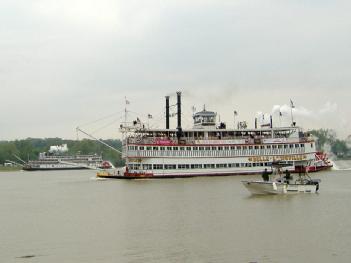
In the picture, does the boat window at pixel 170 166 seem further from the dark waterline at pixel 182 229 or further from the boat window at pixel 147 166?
the dark waterline at pixel 182 229

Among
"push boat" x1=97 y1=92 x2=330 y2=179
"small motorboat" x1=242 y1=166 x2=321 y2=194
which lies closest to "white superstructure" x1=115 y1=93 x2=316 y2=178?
"push boat" x1=97 y1=92 x2=330 y2=179

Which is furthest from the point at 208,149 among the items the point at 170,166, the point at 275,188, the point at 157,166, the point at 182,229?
the point at 182,229

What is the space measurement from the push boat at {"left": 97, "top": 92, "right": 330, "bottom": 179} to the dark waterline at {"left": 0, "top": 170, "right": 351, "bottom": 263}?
29.6m

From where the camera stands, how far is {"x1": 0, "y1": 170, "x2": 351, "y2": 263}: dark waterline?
21.9 meters

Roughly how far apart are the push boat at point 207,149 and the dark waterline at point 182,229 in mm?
29641

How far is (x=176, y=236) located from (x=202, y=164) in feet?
170

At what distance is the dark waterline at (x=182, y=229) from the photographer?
71.9 ft

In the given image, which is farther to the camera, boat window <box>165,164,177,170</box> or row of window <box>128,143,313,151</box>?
boat window <box>165,164,177,170</box>

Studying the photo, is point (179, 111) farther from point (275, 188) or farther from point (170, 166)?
point (275, 188)

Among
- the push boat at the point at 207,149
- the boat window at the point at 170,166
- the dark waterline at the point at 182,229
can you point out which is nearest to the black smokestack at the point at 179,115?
the push boat at the point at 207,149

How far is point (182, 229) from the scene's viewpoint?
2792cm

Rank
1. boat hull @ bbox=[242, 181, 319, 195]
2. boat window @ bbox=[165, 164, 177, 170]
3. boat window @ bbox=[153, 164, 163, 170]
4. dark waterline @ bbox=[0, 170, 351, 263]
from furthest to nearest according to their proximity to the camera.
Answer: boat window @ bbox=[165, 164, 177, 170] < boat window @ bbox=[153, 164, 163, 170] < boat hull @ bbox=[242, 181, 319, 195] < dark waterline @ bbox=[0, 170, 351, 263]

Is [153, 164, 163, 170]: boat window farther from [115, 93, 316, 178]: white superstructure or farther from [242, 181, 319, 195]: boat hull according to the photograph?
[242, 181, 319, 195]: boat hull

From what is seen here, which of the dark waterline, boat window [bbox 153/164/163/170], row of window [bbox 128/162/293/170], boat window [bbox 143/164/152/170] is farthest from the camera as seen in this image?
boat window [bbox 153/164/163/170]
